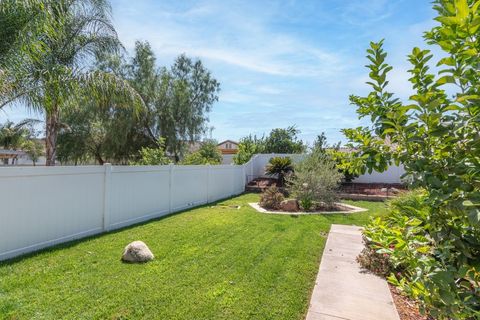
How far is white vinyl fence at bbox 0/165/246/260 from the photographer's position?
15.4 ft

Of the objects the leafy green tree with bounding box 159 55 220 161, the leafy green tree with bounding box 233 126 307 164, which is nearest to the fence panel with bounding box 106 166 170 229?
the leafy green tree with bounding box 159 55 220 161

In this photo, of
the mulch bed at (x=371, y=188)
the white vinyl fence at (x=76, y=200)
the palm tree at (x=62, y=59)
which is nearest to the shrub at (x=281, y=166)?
the mulch bed at (x=371, y=188)

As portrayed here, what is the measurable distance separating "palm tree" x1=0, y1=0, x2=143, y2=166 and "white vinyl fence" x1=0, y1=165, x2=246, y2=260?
1844mm

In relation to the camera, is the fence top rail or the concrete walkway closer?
the concrete walkway

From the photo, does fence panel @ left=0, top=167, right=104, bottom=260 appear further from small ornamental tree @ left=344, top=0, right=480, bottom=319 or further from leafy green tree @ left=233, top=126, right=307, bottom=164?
leafy green tree @ left=233, top=126, right=307, bottom=164

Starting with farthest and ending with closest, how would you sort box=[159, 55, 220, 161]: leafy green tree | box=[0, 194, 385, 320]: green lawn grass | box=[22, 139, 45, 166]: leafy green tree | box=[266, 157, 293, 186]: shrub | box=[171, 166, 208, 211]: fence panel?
1. box=[22, 139, 45, 166]: leafy green tree
2. box=[159, 55, 220, 161]: leafy green tree
3. box=[266, 157, 293, 186]: shrub
4. box=[171, 166, 208, 211]: fence panel
5. box=[0, 194, 385, 320]: green lawn grass

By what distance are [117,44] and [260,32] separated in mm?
4517

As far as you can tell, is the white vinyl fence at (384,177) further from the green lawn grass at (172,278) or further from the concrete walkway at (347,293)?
the concrete walkway at (347,293)

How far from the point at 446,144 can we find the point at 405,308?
9.91ft

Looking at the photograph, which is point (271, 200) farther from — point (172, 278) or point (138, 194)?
point (172, 278)

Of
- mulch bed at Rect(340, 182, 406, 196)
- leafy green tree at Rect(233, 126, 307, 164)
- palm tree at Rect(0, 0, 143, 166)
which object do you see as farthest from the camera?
leafy green tree at Rect(233, 126, 307, 164)

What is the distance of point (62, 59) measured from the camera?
8031 millimetres

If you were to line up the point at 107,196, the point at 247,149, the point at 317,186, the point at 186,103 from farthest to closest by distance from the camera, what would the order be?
the point at 247,149, the point at 186,103, the point at 317,186, the point at 107,196

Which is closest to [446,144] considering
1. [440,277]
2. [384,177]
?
[440,277]
